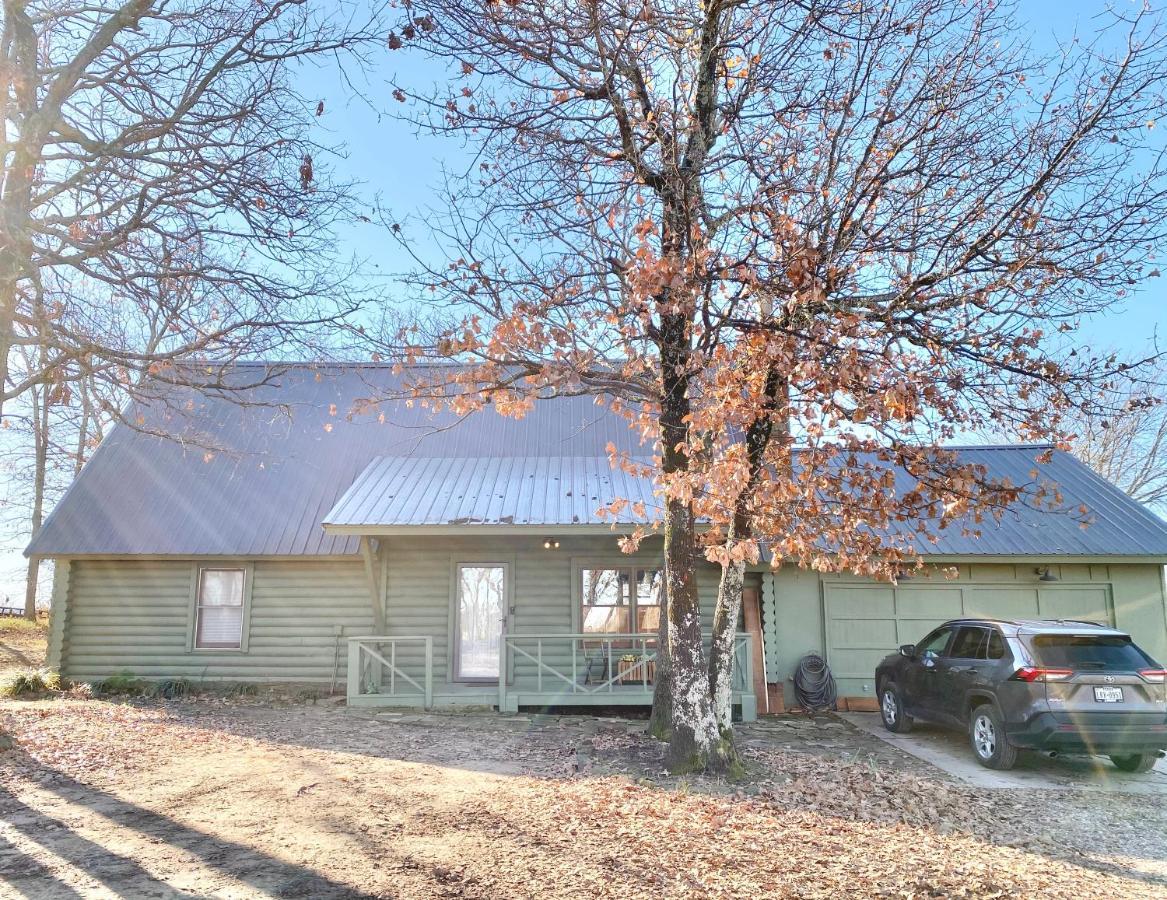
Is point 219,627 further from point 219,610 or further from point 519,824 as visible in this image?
point 519,824

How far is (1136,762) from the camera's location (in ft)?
29.3

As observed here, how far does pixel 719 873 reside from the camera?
5238 millimetres

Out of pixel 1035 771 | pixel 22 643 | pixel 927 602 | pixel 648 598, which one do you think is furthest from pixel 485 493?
pixel 22 643

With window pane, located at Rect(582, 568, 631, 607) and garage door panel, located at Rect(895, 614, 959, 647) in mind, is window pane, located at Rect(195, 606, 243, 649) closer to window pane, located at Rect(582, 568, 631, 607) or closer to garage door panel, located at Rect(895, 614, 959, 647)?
window pane, located at Rect(582, 568, 631, 607)

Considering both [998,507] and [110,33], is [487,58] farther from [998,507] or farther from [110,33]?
[998,507]

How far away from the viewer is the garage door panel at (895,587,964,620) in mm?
13758

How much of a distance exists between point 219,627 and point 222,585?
2.38 ft

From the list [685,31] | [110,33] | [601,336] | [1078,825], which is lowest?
[1078,825]

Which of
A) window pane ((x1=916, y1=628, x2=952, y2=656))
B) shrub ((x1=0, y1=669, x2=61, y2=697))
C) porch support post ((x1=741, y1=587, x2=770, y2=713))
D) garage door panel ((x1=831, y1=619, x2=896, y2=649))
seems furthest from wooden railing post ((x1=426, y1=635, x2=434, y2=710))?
window pane ((x1=916, y1=628, x2=952, y2=656))

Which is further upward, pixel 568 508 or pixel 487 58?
pixel 487 58

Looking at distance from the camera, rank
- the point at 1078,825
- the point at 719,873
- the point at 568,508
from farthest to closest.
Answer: the point at 568,508, the point at 1078,825, the point at 719,873

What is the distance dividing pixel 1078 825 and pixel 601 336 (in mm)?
6221

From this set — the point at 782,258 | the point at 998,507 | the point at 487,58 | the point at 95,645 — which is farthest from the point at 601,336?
the point at 95,645

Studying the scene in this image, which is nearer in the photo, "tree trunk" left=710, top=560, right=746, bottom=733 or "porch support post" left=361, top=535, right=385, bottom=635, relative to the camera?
"tree trunk" left=710, top=560, right=746, bottom=733
